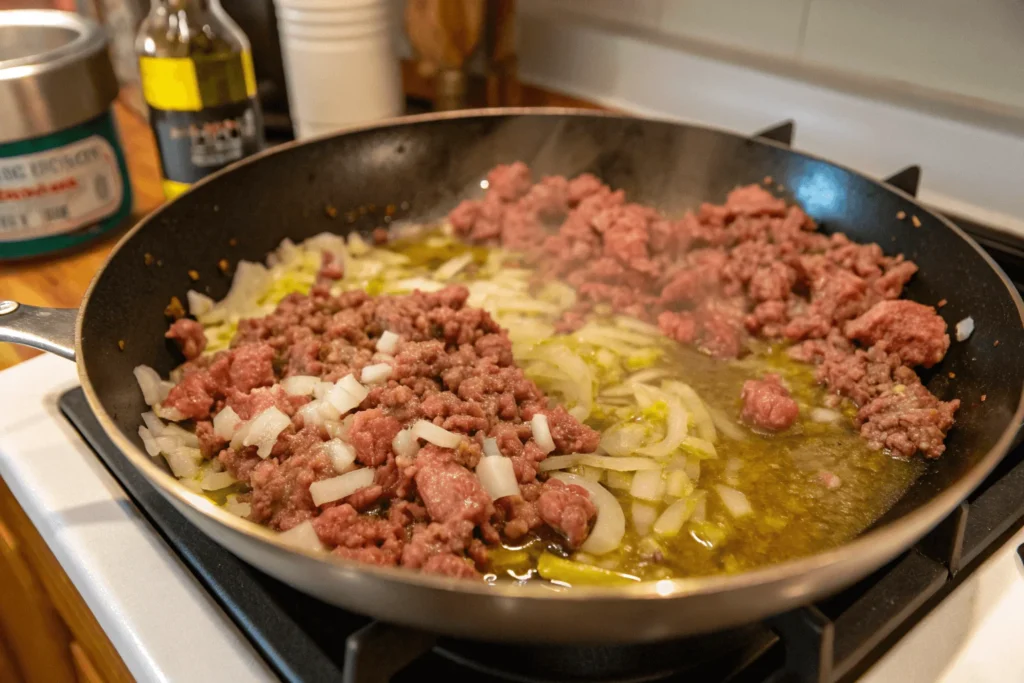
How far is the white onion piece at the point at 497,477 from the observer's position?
0.94 meters

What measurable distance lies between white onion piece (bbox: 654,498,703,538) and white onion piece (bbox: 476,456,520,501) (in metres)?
0.18

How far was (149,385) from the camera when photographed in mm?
1115

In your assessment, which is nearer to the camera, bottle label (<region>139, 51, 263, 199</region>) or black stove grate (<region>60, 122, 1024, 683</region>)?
black stove grate (<region>60, 122, 1024, 683</region>)

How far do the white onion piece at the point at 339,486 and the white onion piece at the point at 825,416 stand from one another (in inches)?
25.1

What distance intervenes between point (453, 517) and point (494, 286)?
0.66 meters

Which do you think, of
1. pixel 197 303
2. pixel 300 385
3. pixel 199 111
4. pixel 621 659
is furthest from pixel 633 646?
pixel 199 111

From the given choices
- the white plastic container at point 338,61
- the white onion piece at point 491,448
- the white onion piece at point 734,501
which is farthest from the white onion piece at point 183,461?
the white plastic container at point 338,61

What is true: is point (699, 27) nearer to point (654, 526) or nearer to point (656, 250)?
point (656, 250)

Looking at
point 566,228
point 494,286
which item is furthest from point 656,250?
point 494,286

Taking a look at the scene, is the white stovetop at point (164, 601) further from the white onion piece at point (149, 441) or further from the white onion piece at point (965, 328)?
the white onion piece at point (965, 328)

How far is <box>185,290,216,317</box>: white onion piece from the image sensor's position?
1296 millimetres

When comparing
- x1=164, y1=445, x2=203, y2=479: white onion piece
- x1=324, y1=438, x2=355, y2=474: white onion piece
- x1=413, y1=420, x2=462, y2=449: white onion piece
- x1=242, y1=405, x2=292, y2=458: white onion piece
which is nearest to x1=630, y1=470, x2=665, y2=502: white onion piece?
x1=413, y1=420, x2=462, y2=449: white onion piece

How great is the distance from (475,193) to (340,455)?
83 centimetres

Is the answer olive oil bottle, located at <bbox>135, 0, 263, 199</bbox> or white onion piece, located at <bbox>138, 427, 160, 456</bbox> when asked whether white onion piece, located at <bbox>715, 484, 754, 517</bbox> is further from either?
olive oil bottle, located at <bbox>135, 0, 263, 199</bbox>
